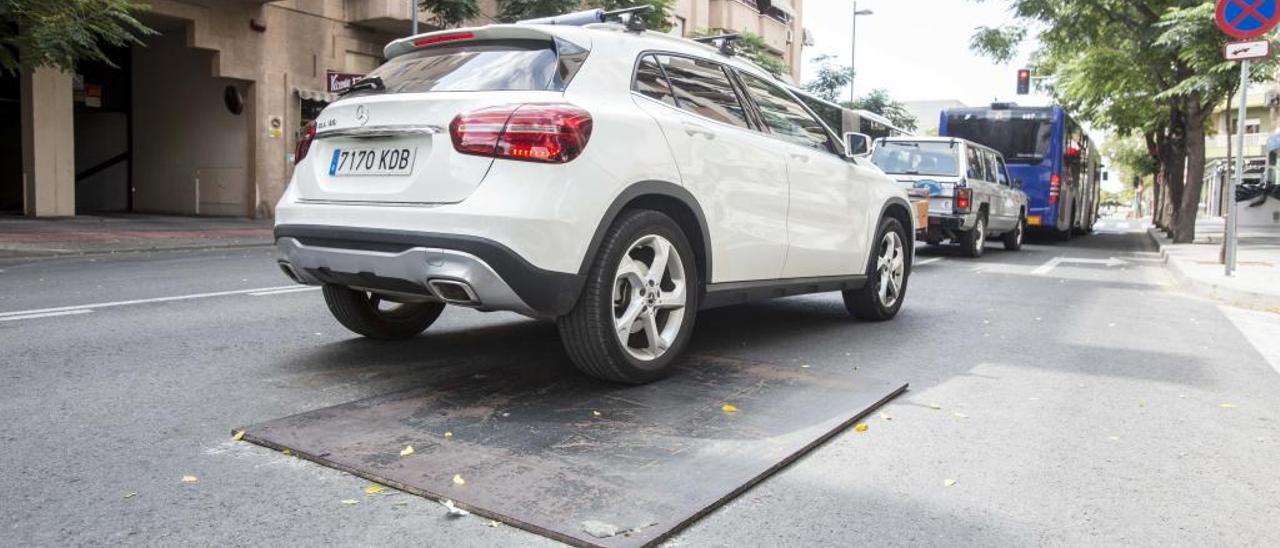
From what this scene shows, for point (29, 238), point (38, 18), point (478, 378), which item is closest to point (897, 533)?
point (478, 378)

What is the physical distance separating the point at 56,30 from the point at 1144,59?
19715 mm

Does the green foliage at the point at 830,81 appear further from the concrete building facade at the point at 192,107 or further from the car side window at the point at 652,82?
the car side window at the point at 652,82

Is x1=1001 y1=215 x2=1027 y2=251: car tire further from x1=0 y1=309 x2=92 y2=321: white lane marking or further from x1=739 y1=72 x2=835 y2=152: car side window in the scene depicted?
x1=0 y1=309 x2=92 y2=321: white lane marking

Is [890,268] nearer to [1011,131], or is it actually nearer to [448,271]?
[448,271]

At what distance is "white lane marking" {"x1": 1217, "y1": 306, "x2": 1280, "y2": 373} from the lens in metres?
6.38

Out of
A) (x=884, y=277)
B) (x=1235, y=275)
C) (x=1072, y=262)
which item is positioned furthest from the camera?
(x=1072, y=262)

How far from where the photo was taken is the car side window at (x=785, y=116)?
5.44 m

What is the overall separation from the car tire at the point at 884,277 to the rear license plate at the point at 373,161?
3.64 metres

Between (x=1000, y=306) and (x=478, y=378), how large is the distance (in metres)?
5.51

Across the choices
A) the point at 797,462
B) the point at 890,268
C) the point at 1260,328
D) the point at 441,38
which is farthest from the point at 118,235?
the point at 1260,328

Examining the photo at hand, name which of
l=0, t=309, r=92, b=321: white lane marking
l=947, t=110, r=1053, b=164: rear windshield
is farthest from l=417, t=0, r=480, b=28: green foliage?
l=0, t=309, r=92, b=321: white lane marking

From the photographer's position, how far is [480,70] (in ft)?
13.8

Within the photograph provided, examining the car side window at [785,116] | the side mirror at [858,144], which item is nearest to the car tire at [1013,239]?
the side mirror at [858,144]

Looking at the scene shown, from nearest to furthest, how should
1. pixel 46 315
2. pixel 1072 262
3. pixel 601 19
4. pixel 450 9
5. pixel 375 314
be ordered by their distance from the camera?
pixel 601 19 < pixel 375 314 < pixel 46 315 < pixel 1072 262 < pixel 450 9
